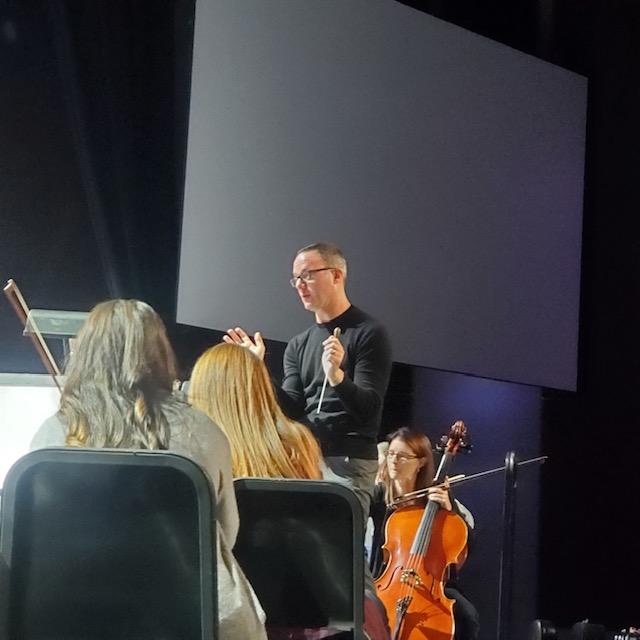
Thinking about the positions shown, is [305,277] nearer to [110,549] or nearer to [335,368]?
[335,368]

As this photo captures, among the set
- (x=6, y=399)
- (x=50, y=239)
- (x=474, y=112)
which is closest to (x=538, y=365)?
(x=474, y=112)

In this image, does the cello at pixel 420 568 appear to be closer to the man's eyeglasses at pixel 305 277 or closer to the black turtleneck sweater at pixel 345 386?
the black turtleneck sweater at pixel 345 386

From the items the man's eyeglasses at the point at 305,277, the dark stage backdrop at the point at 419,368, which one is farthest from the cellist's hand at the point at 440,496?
the man's eyeglasses at the point at 305,277

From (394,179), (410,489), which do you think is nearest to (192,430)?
(410,489)

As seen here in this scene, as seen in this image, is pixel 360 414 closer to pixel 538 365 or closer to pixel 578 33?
pixel 538 365

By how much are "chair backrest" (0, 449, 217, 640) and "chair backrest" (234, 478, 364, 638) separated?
18cm

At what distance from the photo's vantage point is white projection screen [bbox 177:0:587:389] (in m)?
3.54

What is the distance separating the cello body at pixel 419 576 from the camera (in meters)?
2.86

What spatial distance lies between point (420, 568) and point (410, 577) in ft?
0.14

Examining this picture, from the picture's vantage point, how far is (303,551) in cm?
153

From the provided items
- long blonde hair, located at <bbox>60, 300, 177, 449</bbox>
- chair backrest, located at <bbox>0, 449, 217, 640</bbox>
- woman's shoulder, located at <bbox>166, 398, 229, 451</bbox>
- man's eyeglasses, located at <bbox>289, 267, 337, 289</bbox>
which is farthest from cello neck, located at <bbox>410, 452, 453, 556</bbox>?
chair backrest, located at <bbox>0, 449, 217, 640</bbox>

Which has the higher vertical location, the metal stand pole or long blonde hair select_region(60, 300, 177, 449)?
long blonde hair select_region(60, 300, 177, 449)

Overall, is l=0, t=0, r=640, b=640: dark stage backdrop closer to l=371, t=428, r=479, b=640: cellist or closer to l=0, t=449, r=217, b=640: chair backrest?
l=371, t=428, r=479, b=640: cellist

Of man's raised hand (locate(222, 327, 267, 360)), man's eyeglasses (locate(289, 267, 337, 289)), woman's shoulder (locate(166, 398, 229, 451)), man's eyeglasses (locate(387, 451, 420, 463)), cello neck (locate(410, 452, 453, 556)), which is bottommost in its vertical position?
cello neck (locate(410, 452, 453, 556))
